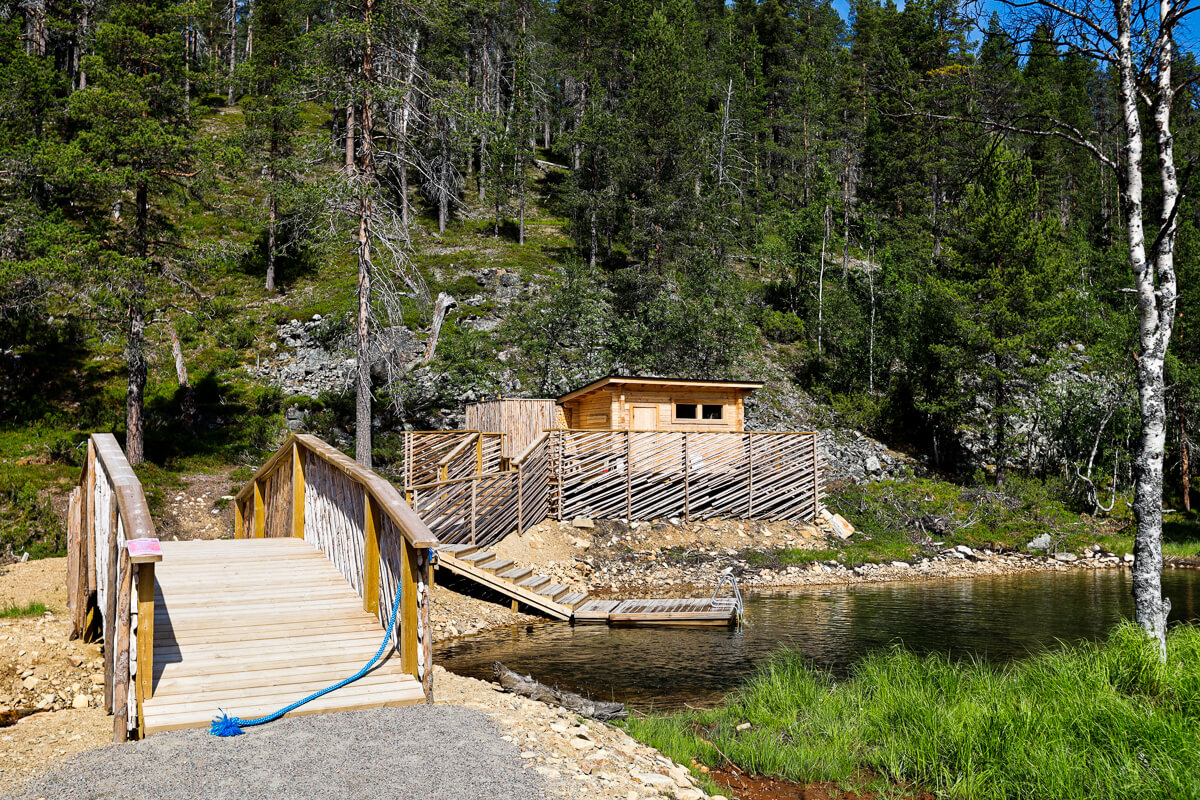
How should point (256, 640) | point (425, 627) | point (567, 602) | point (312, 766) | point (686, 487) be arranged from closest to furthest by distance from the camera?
point (312, 766) < point (425, 627) < point (256, 640) < point (567, 602) < point (686, 487)

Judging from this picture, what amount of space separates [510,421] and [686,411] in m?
5.70

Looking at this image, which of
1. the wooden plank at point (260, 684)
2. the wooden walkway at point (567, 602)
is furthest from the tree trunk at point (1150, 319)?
the wooden plank at point (260, 684)

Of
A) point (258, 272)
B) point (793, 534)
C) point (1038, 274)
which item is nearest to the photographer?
point (793, 534)

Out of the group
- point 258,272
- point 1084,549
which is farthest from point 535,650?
point 258,272

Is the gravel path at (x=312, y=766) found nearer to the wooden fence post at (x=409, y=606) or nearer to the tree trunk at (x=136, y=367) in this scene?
the wooden fence post at (x=409, y=606)

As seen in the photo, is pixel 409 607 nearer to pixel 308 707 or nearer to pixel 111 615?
pixel 308 707

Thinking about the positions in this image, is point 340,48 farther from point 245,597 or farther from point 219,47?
point 219,47

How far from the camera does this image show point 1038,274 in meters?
29.5

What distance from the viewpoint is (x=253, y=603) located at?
6.12 metres

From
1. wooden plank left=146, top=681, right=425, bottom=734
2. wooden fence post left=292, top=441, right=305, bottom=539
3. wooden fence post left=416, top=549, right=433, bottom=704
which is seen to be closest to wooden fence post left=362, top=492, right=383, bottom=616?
wooden fence post left=416, top=549, right=433, bottom=704

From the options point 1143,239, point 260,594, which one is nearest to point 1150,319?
point 1143,239

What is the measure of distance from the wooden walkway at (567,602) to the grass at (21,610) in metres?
6.70

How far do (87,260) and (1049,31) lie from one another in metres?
22.1

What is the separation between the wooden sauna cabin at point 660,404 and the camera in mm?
21688
